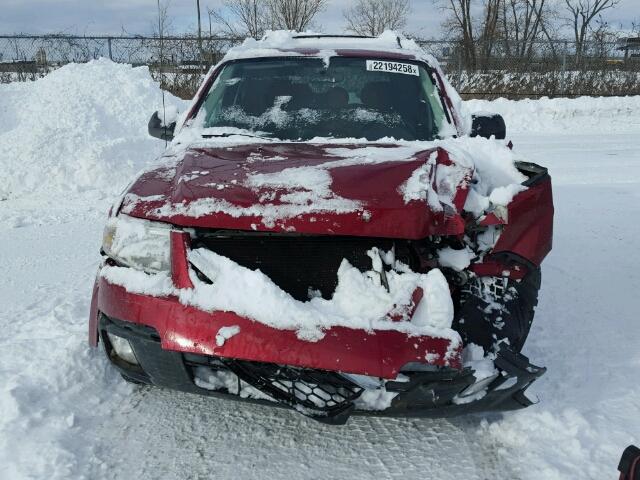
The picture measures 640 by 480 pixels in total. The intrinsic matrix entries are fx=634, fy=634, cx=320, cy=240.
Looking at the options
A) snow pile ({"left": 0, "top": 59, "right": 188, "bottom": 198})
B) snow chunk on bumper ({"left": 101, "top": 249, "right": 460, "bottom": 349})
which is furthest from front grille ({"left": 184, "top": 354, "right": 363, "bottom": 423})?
snow pile ({"left": 0, "top": 59, "right": 188, "bottom": 198})

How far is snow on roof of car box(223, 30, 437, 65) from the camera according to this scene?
4.25 metres

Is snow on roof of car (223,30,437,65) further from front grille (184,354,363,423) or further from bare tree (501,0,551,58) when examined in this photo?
bare tree (501,0,551,58)

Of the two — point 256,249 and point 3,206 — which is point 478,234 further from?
point 3,206

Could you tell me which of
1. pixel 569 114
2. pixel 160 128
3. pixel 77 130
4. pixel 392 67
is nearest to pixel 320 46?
pixel 392 67

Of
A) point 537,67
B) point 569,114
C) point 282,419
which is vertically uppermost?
point 537,67

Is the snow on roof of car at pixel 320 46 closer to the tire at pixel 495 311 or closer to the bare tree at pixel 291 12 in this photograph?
the tire at pixel 495 311

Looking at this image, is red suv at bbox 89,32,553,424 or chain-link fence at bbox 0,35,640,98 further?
chain-link fence at bbox 0,35,640,98

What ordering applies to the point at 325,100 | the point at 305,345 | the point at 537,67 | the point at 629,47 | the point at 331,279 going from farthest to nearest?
the point at 629,47, the point at 537,67, the point at 325,100, the point at 331,279, the point at 305,345

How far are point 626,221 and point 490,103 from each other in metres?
12.1

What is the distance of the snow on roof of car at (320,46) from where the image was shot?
4246 millimetres

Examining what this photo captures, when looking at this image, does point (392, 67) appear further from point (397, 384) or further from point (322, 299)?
point (397, 384)

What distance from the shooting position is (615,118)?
57.3ft

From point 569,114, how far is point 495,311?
53.0ft

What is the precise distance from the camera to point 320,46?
4395mm
